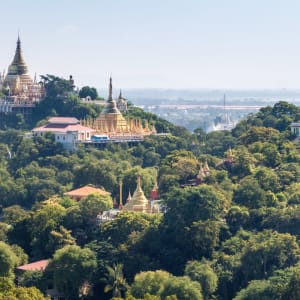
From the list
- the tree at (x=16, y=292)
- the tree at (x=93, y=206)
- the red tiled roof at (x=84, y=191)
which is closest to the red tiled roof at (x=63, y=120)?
the red tiled roof at (x=84, y=191)

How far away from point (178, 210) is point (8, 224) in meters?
10.9

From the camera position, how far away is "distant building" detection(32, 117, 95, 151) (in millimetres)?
84438

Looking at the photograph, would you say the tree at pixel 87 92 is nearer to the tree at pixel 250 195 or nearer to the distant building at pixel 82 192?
the distant building at pixel 82 192

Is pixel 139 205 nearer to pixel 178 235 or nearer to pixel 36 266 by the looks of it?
pixel 178 235

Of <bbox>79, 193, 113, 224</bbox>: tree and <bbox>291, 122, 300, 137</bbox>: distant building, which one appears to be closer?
<bbox>79, 193, 113, 224</bbox>: tree

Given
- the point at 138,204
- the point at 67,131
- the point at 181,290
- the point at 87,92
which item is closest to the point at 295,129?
the point at 67,131

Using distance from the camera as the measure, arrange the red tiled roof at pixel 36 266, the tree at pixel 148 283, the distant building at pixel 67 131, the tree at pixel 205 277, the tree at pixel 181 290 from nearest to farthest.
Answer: the tree at pixel 181 290 < the tree at pixel 148 283 < the tree at pixel 205 277 < the red tiled roof at pixel 36 266 < the distant building at pixel 67 131

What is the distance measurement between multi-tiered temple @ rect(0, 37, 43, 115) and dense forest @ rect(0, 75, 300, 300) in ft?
82.0

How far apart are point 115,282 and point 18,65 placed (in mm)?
50655

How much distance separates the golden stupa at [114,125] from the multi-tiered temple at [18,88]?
8.91 m

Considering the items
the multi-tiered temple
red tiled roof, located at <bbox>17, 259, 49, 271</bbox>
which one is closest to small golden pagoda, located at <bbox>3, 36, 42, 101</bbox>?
the multi-tiered temple

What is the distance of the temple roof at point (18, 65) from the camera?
10069 cm

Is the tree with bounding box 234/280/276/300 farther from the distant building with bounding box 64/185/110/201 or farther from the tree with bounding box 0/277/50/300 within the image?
the distant building with bounding box 64/185/110/201

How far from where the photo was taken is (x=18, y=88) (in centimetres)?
9944
